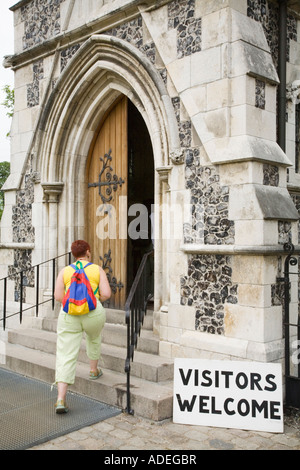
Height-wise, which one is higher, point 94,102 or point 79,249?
point 94,102

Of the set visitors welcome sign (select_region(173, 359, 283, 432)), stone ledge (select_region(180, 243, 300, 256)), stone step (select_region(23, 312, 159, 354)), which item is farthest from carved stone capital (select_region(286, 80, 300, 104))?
stone step (select_region(23, 312, 159, 354))

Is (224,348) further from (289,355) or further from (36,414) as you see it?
(36,414)

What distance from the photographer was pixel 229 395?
425 cm

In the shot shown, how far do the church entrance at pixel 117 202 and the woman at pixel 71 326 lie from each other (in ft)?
6.12

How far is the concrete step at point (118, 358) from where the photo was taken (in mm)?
4906

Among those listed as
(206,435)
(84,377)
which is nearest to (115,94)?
(84,377)

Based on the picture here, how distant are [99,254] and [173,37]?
Answer: 303 cm

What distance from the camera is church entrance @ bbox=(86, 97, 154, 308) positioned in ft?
21.3

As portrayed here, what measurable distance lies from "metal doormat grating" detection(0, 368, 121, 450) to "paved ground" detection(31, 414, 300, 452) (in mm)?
112

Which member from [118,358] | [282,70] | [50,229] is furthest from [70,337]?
[282,70]

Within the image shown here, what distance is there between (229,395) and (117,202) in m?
3.19

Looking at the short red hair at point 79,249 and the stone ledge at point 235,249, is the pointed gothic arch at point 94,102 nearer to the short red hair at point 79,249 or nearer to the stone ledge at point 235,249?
the stone ledge at point 235,249

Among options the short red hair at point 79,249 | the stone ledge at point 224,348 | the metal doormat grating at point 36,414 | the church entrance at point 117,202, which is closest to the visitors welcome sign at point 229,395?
the stone ledge at point 224,348

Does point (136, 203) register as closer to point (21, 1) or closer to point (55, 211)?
point (55, 211)
